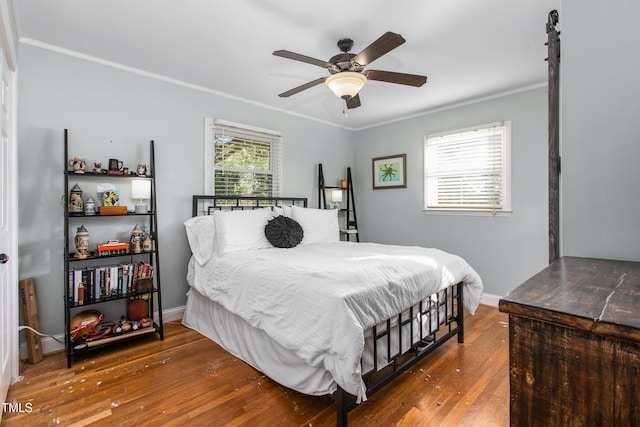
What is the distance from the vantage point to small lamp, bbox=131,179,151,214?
8.96ft

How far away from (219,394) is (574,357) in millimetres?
2021

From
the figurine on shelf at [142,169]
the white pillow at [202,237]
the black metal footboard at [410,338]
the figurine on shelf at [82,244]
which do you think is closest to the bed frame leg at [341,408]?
the black metal footboard at [410,338]

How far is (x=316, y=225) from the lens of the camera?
356cm

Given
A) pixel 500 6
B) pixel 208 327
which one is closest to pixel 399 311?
pixel 208 327

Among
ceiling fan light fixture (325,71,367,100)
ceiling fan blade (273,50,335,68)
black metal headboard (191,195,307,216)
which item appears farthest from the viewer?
black metal headboard (191,195,307,216)

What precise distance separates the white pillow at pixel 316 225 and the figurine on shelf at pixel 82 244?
188 centimetres

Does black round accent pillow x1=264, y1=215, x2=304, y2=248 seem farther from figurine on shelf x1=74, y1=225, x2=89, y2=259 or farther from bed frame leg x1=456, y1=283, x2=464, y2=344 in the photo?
bed frame leg x1=456, y1=283, x2=464, y2=344

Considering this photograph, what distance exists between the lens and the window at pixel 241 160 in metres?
3.48

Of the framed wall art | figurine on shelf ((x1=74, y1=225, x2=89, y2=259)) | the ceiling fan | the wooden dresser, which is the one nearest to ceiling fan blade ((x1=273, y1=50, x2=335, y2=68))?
the ceiling fan

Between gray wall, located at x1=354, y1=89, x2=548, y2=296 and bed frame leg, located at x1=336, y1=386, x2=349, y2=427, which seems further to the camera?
gray wall, located at x1=354, y1=89, x2=548, y2=296

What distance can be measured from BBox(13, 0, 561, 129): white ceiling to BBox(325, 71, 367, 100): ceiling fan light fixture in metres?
0.36

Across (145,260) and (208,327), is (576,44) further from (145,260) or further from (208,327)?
(145,260)

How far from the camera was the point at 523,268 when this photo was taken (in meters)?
3.45

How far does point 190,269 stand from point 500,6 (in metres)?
3.22
